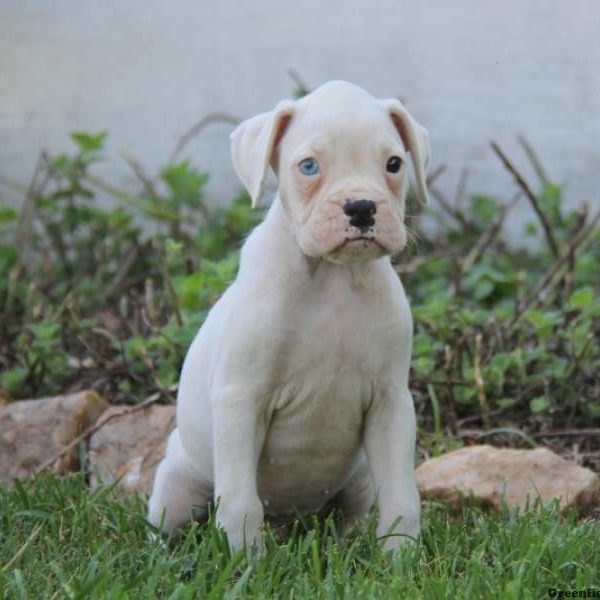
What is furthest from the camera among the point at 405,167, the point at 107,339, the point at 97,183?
the point at 97,183

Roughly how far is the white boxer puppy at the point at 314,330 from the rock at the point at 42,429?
4.19 feet

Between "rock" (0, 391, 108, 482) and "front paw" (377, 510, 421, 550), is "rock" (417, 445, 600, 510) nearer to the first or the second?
Answer: "front paw" (377, 510, 421, 550)

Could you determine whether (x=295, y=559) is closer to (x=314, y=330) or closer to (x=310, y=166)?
(x=314, y=330)

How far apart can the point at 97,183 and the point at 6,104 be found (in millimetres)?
1186

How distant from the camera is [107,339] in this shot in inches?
255

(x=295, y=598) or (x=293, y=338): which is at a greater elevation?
(x=293, y=338)

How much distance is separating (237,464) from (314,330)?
1.37 ft

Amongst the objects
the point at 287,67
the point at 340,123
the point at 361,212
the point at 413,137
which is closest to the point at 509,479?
the point at 413,137

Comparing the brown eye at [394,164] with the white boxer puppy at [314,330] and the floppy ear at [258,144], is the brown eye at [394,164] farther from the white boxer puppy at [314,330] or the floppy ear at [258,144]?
the floppy ear at [258,144]

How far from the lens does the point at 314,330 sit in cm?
420

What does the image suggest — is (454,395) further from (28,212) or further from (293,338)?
(28,212)

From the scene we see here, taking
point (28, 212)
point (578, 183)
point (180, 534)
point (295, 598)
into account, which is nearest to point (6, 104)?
point (28, 212)

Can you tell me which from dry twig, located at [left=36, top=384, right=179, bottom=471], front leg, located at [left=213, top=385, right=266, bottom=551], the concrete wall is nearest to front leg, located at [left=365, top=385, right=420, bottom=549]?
front leg, located at [left=213, top=385, right=266, bottom=551]

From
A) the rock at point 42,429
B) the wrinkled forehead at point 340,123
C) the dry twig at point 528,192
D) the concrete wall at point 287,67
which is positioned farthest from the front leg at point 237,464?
the concrete wall at point 287,67
